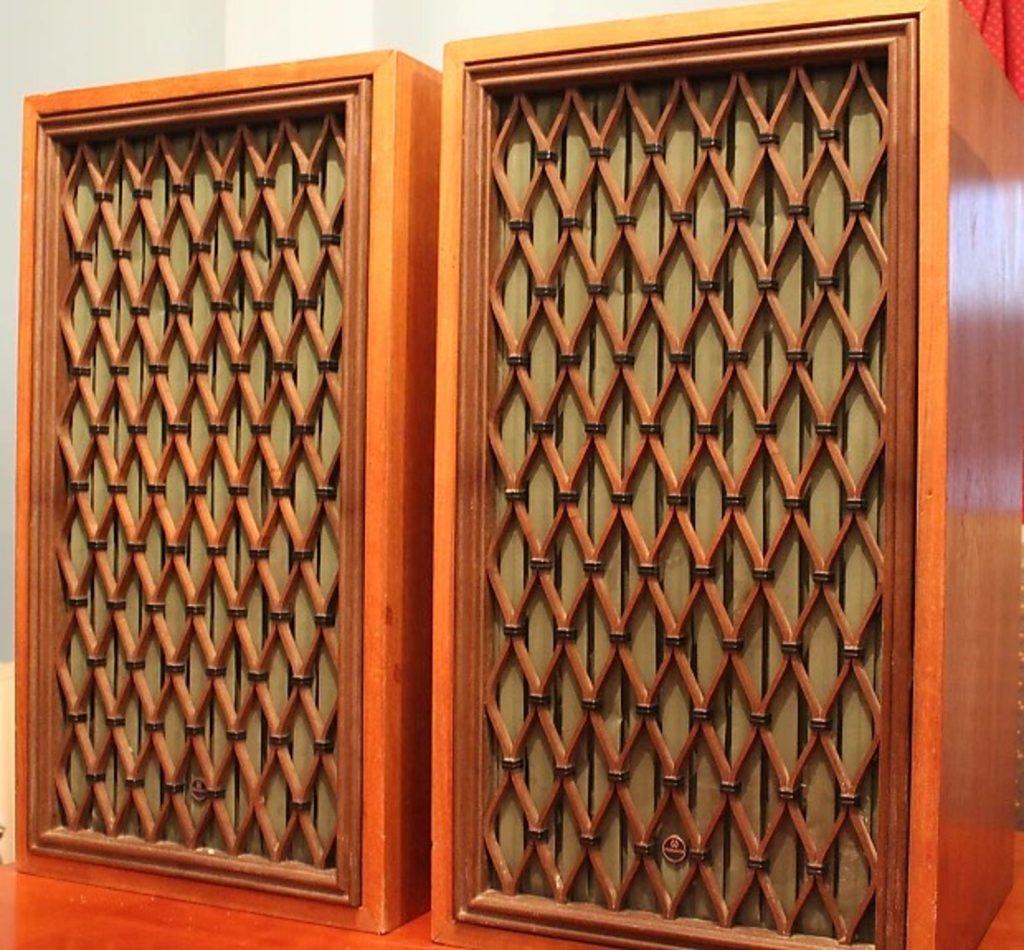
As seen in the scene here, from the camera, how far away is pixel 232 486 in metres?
1.25

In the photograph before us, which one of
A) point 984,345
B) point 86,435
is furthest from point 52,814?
point 984,345

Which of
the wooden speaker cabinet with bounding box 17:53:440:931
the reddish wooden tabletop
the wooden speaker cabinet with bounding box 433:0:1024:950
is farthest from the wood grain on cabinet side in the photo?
the wooden speaker cabinet with bounding box 17:53:440:931

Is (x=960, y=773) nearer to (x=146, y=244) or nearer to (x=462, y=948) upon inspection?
(x=462, y=948)

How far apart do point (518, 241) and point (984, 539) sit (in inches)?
17.4

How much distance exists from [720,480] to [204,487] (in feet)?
1.50

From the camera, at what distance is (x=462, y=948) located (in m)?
1.18

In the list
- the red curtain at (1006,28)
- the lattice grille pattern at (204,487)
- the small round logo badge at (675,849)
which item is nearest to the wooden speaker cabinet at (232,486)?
the lattice grille pattern at (204,487)

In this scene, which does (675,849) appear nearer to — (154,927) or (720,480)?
(720,480)

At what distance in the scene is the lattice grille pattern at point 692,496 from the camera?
1061 mm

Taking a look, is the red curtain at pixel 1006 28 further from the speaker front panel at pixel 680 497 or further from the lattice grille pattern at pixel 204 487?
the lattice grille pattern at pixel 204 487

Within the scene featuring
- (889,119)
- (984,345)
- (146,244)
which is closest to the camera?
(889,119)

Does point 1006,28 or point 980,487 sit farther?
point 1006,28

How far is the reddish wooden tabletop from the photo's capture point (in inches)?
46.6

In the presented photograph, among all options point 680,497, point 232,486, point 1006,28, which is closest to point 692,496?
point 680,497
